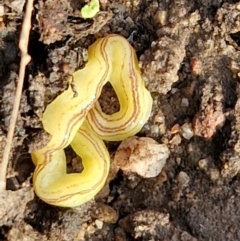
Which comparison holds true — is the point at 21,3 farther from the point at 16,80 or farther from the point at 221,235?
the point at 221,235

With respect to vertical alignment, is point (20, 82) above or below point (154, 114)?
above

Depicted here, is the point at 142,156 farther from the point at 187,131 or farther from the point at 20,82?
the point at 20,82

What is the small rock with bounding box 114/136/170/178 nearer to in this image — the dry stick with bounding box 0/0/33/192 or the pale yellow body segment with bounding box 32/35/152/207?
the pale yellow body segment with bounding box 32/35/152/207

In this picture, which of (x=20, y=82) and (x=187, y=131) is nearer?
(x=20, y=82)

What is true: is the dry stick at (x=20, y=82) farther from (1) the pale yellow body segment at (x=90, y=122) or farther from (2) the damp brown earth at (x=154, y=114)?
(1) the pale yellow body segment at (x=90, y=122)

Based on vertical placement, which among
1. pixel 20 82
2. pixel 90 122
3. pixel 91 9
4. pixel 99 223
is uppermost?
pixel 91 9

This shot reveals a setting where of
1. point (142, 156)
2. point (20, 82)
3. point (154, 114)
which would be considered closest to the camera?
point (20, 82)

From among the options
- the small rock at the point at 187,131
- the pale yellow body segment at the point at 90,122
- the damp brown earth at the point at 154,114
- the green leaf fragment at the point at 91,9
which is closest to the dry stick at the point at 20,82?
the damp brown earth at the point at 154,114

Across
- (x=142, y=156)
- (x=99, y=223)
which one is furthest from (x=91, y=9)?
(x=99, y=223)
